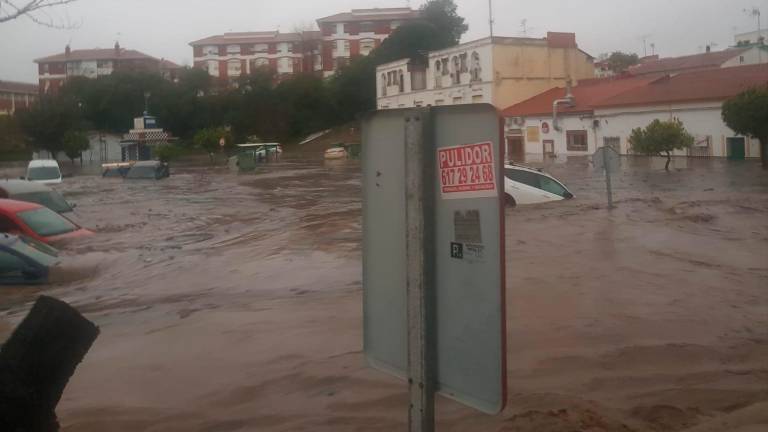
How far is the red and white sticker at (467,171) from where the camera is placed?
243cm

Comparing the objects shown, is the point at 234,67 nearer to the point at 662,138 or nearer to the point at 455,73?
the point at 455,73

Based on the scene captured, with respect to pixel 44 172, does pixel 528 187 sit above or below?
below

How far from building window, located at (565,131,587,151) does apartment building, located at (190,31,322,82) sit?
4792 centimetres

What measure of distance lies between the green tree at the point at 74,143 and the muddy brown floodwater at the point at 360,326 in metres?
50.4

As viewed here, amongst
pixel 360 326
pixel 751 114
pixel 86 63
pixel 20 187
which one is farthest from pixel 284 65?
pixel 360 326

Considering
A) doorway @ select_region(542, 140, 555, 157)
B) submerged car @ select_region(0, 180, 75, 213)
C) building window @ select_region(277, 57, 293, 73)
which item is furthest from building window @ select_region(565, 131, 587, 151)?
building window @ select_region(277, 57, 293, 73)

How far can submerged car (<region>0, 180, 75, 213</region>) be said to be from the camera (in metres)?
19.2

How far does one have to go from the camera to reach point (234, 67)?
322ft

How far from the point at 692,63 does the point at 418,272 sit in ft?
228

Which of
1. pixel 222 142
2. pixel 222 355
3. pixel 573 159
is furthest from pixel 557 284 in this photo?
pixel 222 142

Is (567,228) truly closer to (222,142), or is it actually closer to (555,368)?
(555,368)

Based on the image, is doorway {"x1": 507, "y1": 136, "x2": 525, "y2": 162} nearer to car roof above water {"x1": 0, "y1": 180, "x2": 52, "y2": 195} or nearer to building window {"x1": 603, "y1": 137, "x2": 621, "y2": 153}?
building window {"x1": 603, "y1": 137, "x2": 621, "y2": 153}

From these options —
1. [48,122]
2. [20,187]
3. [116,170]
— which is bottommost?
[20,187]

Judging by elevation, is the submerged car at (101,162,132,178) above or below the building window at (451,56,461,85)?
below
